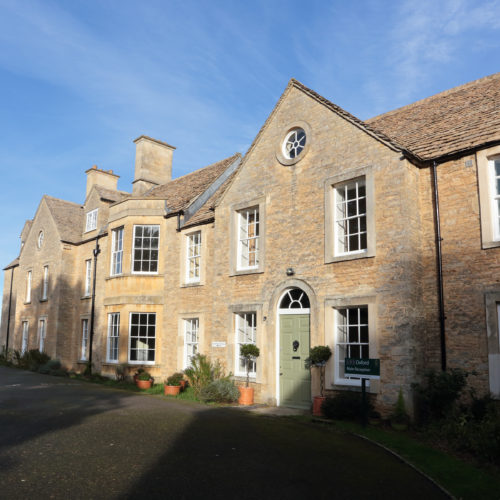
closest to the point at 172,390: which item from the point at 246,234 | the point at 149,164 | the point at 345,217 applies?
the point at 246,234

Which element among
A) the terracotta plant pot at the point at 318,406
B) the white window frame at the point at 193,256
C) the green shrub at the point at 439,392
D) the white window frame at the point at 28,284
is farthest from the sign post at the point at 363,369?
the white window frame at the point at 28,284

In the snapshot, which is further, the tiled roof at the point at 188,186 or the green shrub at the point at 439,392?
the tiled roof at the point at 188,186

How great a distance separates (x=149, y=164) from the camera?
84.2 feet

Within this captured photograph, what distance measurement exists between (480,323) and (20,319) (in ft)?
90.4

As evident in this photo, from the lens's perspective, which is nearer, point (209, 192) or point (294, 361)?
point (294, 361)

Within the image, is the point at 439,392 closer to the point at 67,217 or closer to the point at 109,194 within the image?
the point at 109,194

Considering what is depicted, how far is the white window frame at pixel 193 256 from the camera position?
60.0ft

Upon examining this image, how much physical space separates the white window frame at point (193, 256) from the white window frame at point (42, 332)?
1228 centimetres

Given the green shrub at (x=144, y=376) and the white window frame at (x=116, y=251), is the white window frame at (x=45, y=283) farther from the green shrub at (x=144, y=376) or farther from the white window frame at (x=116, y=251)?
the green shrub at (x=144, y=376)

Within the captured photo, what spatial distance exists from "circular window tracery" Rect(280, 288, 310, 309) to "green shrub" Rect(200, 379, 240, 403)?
2.71 meters

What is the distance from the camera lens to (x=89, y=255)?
24.9 meters

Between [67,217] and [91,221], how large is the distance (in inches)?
129

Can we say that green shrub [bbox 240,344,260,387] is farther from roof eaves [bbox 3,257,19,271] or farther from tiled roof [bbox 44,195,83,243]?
roof eaves [bbox 3,257,19,271]

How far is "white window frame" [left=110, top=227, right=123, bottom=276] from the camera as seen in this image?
2091 cm
